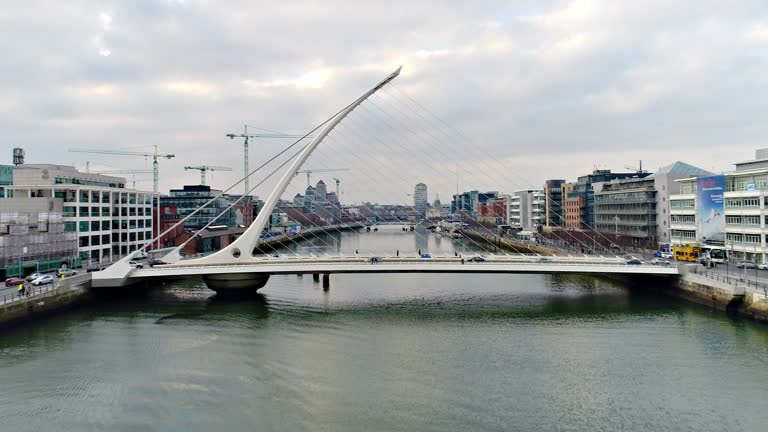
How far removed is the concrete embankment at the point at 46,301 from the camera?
62.0ft

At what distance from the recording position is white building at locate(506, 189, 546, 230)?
234 feet

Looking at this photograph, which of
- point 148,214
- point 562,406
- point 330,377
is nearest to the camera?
point 562,406

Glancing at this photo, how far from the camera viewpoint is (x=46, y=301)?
68.9 feet

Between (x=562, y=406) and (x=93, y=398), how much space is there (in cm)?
1182

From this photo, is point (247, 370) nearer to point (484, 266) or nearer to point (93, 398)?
point (93, 398)

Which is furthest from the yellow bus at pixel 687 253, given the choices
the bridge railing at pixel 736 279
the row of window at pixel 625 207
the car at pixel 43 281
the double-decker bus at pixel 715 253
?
the car at pixel 43 281

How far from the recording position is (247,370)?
14133 millimetres

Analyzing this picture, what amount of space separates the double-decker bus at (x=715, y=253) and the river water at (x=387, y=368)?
9860 mm

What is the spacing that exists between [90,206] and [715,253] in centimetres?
4339

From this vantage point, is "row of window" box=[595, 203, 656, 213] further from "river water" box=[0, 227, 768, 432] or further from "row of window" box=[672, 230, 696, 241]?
"river water" box=[0, 227, 768, 432]

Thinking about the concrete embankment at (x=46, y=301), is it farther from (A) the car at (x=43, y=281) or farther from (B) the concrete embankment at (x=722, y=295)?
(B) the concrete embankment at (x=722, y=295)

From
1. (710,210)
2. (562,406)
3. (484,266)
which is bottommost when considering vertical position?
(562,406)

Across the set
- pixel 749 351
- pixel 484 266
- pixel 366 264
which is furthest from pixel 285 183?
pixel 749 351

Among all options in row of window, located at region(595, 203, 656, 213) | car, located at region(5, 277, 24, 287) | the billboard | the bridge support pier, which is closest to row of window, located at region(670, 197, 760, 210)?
the billboard
